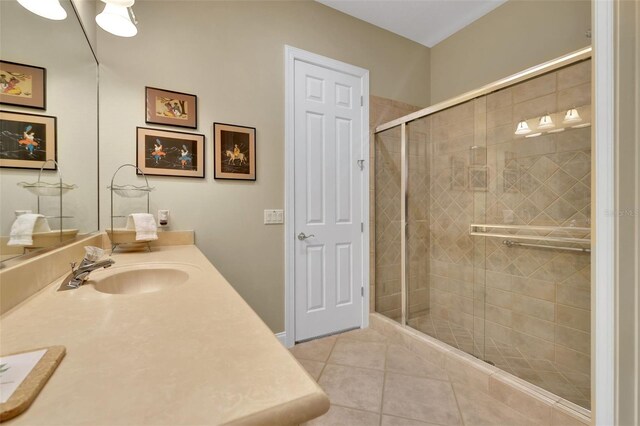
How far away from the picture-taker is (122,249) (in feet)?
5.26

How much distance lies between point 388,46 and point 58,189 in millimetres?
2834

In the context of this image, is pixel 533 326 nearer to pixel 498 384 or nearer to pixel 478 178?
pixel 498 384

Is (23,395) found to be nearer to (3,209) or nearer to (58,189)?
(3,209)

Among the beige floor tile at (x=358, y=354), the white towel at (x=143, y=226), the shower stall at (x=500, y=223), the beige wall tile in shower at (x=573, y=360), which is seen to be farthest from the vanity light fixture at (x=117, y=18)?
the beige wall tile in shower at (x=573, y=360)

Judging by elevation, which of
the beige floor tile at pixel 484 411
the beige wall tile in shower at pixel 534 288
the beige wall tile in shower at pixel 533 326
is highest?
the beige wall tile in shower at pixel 534 288

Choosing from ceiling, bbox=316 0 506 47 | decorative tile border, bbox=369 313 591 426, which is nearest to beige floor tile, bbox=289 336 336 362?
decorative tile border, bbox=369 313 591 426

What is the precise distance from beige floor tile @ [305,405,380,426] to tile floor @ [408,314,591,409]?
0.90m

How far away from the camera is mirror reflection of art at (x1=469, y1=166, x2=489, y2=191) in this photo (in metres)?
2.23

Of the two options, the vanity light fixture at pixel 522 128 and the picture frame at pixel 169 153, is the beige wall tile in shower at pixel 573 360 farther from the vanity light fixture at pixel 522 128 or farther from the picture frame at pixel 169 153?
the picture frame at pixel 169 153

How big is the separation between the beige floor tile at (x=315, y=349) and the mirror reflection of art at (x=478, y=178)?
1.74 meters

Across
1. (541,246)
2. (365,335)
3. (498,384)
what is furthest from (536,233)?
(365,335)

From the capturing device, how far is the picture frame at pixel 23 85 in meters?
0.72

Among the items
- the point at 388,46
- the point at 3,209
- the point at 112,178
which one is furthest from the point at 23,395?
the point at 388,46

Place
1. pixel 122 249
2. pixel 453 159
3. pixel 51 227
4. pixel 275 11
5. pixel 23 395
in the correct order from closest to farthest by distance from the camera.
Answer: pixel 23 395
pixel 51 227
pixel 122 249
pixel 275 11
pixel 453 159
